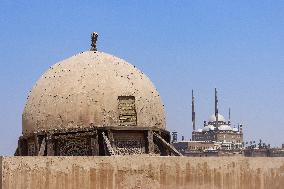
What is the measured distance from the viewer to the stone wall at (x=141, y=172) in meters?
8.88

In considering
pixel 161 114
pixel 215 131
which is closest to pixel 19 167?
pixel 161 114

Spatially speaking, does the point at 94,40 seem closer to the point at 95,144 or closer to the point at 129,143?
the point at 129,143

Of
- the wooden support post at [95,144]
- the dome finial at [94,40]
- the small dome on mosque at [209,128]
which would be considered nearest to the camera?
the wooden support post at [95,144]

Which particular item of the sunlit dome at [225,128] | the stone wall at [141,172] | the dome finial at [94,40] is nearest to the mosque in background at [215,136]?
the sunlit dome at [225,128]

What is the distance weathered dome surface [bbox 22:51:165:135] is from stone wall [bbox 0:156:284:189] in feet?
10.1

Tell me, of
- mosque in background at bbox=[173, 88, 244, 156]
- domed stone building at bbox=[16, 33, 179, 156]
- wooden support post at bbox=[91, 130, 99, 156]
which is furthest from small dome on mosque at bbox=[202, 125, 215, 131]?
wooden support post at bbox=[91, 130, 99, 156]

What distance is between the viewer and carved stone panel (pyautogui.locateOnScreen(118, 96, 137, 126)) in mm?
12781

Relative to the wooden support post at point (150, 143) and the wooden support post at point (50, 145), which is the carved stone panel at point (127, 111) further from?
the wooden support post at point (50, 145)

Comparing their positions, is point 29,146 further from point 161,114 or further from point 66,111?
point 161,114

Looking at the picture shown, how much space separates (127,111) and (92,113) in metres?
0.93

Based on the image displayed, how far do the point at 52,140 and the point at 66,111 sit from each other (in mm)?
762

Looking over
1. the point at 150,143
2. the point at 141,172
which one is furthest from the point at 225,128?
the point at 141,172

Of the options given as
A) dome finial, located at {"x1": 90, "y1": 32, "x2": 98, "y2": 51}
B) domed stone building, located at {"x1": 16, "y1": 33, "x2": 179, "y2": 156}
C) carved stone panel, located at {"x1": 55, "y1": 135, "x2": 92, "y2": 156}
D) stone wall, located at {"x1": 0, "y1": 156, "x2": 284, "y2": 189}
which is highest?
dome finial, located at {"x1": 90, "y1": 32, "x2": 98, "y2": 51}

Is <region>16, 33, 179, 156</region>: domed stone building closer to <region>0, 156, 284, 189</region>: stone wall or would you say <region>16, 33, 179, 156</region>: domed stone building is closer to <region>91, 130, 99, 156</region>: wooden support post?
<region>91, 130, 99, 156</region>: wooden support post
